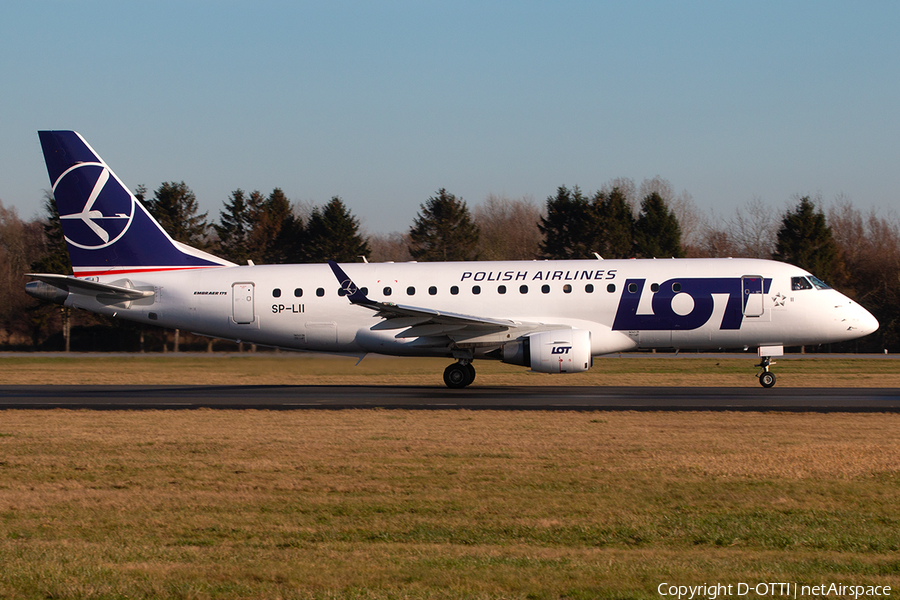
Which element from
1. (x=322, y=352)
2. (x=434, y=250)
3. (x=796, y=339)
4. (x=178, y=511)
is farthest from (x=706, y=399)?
(x=434, y=250)

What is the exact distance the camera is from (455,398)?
22609 millimetres

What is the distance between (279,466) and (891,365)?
35.8 metres

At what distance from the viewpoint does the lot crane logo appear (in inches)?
1085

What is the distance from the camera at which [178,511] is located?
899cm

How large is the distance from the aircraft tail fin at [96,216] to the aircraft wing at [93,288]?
99 centimetres

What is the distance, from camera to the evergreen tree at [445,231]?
76.6 m

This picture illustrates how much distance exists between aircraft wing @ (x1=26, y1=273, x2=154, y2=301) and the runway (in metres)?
2.92

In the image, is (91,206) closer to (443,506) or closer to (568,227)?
(443,506)

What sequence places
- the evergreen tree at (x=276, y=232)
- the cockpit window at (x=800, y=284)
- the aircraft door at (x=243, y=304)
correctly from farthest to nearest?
the evergreen tree at (x=276, y=232) → the aircraft door at (x=243, y=304) → the cockpit window at (x=800, y=284)

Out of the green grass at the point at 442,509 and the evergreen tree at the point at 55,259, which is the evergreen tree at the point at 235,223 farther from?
the green grass at the point at 442,509

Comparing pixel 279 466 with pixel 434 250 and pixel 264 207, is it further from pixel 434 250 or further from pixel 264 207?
pixel 264 207

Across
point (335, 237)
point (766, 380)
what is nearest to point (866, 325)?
point (766, 380)

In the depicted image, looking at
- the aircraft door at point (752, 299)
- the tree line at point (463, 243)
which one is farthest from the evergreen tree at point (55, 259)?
the aircraft door at point (752, 299)

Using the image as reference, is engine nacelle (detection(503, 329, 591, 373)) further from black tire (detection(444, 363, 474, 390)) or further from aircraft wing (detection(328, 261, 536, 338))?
black tire (detection(444, 363, 474, 390))
